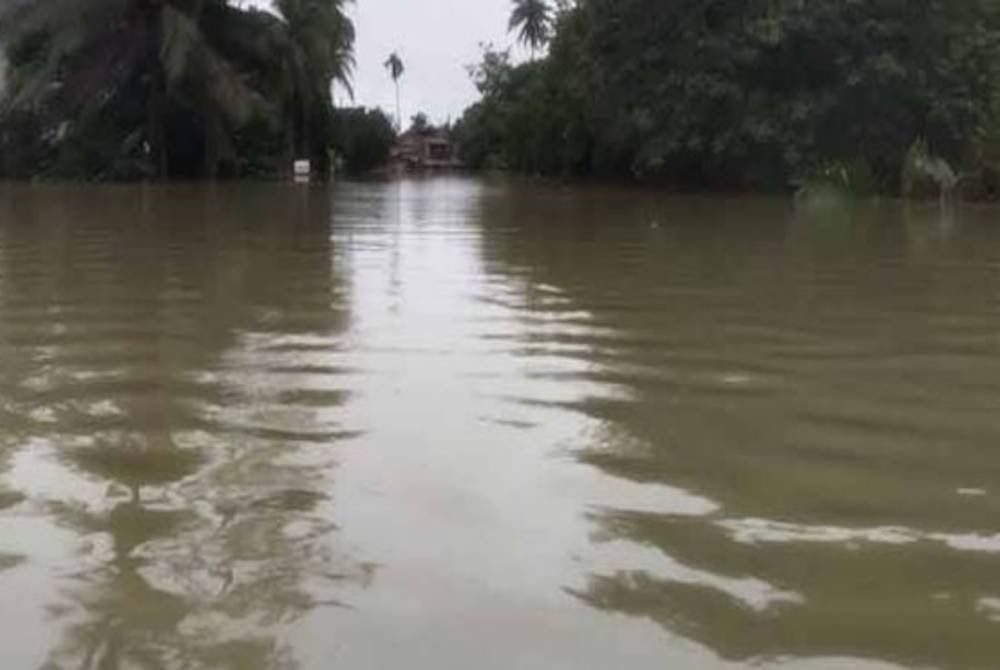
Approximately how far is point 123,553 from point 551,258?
8.01m

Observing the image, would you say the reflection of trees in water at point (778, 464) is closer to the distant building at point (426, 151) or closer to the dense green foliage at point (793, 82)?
the dense green foliage at point (793, 82)

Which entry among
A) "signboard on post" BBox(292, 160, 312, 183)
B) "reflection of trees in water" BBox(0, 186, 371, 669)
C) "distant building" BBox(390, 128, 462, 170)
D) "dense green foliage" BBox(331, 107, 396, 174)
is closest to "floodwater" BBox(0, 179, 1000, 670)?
"reflection of trees in water" BBox(0, 186, 371, 669)

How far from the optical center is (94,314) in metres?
7.29

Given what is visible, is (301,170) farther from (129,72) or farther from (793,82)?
(793,82)

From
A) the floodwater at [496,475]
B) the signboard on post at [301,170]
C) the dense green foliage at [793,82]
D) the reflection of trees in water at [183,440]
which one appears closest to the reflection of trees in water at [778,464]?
the floodwater at [496,475]

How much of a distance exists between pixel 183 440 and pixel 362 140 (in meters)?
52.4

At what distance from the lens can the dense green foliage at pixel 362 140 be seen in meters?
51.3

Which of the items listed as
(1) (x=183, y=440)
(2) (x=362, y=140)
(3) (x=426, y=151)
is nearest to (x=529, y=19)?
(2) (x=362, y=140)

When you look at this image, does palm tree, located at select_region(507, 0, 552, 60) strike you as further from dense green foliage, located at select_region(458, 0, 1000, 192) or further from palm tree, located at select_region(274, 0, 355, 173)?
dense green foliage, located at select_region(458, 0, 1000, 192)

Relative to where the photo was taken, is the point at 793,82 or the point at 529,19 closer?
the point at 793,82

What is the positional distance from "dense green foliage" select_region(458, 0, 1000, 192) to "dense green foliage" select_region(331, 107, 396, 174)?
2177 centimetres

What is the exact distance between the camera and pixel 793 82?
94.2ft

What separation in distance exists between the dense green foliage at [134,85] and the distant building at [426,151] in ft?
123

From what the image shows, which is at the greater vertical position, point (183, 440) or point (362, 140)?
point (362, 140)
